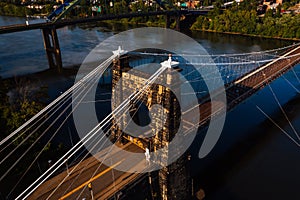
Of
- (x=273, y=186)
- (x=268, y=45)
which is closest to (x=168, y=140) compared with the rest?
(x=273, y=186)

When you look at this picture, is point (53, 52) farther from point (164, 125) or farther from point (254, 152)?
point (164, 125)

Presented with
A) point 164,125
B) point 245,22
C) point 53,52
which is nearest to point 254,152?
point 164,125

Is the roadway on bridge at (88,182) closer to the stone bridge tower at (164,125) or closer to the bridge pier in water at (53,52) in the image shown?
the stone bridge tower at (164,125)

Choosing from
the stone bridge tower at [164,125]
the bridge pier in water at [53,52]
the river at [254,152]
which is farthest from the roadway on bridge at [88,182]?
the bridge pier in water at [53,52]

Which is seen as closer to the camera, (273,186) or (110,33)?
(273,186)

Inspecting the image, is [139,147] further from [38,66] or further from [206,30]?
[206,30]

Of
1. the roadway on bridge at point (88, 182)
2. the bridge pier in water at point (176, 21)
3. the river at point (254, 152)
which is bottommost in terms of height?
the river at point (254, 152)

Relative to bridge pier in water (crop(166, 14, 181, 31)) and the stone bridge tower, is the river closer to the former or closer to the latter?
the stone bridge tower

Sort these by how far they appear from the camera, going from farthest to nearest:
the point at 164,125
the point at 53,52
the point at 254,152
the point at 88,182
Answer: the point at 53,52
the point at 254,152
the point at 88,182
the point at 164,125

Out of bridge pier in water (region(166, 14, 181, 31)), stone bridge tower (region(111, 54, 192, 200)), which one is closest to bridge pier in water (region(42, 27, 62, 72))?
stone bridge tower (region(111, 54, 192, 200))

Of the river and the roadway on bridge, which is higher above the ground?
the roadway on bridge

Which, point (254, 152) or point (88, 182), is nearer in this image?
point (88, 182)
